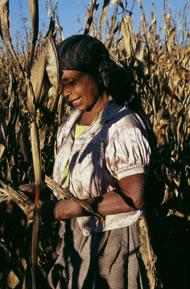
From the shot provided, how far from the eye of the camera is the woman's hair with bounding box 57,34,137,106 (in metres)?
1.08

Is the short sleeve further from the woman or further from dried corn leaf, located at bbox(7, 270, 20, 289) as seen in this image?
dried corn leaf, located at bbox(7, 270, 20, 289)

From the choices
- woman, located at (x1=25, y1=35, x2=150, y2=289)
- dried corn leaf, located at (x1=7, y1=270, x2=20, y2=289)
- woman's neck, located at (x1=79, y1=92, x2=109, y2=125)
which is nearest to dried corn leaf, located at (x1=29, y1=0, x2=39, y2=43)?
woman, located at (x1=25, y1=35, x2=150, y2=289)

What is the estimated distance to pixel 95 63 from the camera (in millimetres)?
1138

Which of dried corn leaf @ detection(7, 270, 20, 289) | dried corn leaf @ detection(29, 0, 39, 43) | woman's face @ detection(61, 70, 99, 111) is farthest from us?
dried corn leaf @ detection(7, 270, 20, 289)

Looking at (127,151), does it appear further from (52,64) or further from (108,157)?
(52,64)

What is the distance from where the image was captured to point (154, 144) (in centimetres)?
171

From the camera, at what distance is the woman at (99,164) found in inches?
40.7

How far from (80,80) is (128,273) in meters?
0.64

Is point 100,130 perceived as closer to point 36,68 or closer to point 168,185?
point 36,68

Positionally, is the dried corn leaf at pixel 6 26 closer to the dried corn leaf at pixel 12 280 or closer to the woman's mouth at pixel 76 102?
the woman's mouth at pixel 76 102

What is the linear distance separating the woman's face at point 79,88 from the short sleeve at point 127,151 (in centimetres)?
16

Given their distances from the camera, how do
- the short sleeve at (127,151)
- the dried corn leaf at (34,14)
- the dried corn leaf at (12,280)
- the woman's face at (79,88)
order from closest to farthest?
1. the dried corn leaf at (34,14)
2. the short sleeve at (127,151)
3. the woman's face at (79,88)
4. the dried corn leaf at (12,280)

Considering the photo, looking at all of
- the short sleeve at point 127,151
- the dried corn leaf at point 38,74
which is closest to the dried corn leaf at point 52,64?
the dried corn leaf at point 38,74

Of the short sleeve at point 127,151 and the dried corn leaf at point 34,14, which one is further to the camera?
the short sleeve at point 127,151
